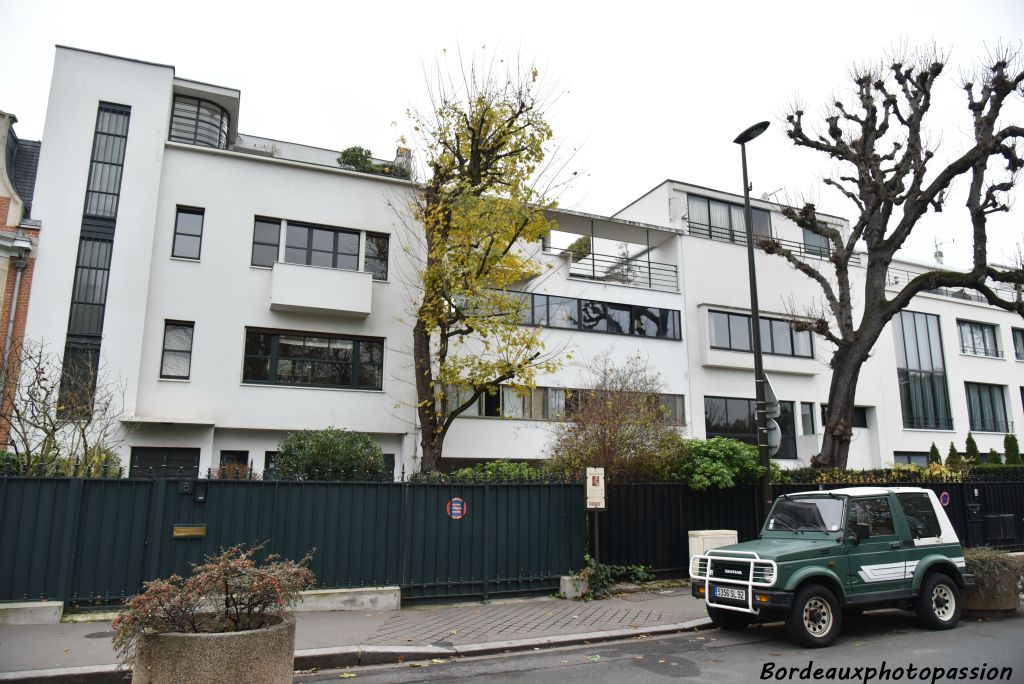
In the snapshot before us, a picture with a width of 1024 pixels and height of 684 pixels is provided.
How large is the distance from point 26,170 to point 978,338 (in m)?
42.2

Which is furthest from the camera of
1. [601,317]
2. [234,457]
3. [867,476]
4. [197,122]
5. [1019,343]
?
[1019,343]

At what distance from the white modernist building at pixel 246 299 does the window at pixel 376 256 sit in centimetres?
5

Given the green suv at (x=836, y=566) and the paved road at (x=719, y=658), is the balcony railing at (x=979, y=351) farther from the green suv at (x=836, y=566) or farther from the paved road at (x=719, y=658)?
the paved road at (x=719, y=658)

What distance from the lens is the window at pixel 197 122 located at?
842 inches

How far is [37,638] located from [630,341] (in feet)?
65.1

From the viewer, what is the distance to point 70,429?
16938 mm

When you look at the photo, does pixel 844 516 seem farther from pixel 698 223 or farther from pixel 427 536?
pixel 698 223

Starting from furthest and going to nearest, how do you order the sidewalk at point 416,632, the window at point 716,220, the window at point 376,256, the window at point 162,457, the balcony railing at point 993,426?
the balcony railing at point 993,426, the window at point 716,220, the window at point 376,256, the window at point 162,457, the sidewalk at point 416,632

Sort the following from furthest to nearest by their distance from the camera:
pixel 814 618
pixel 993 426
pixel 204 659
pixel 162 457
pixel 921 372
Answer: pixel 993 426, pixel 921 372, pixel 162 457, pixel 814 618, pixel 204 659

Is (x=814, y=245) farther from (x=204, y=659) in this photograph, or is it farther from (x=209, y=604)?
(x=204, y=659)

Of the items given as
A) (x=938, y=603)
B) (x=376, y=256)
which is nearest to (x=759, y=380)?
(x=938, y=603)

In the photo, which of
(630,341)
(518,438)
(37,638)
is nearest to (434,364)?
(518,438)

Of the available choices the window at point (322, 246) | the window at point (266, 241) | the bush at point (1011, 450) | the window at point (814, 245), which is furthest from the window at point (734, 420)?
the window at point (266, 241)

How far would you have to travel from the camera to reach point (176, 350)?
1886cm
